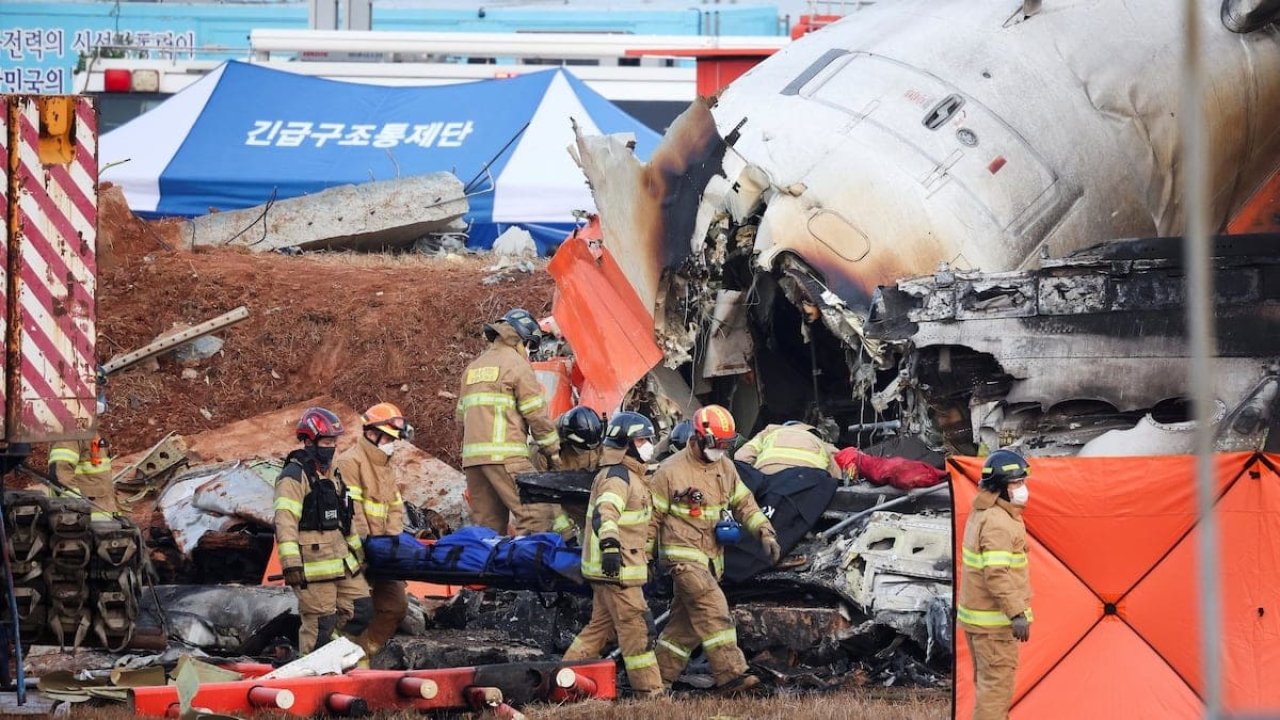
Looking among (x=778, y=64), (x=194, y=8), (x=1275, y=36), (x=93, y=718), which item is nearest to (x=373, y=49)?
(x=194, y=8)

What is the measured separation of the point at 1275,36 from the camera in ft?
40.7

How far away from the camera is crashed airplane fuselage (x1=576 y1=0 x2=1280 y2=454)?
34.4ft

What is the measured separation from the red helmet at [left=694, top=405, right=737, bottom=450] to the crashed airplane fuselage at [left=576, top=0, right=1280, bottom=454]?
6.72 feet

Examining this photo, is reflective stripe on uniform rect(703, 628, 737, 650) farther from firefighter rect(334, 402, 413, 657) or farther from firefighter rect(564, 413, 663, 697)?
firefighter rect(334, 402, 413, 657)

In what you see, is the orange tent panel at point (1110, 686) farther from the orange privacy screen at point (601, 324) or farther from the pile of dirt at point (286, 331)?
the pile of dirt at point (286, 331)

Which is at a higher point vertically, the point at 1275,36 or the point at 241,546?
the point at 1275,36

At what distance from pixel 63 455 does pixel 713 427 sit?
4.89m

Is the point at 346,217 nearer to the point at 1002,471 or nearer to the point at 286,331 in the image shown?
the point at 286,331

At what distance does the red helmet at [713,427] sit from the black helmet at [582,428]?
6.05 ft

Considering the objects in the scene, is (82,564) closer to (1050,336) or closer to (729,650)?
(729,650)

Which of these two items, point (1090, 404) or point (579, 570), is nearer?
point (579, 570)

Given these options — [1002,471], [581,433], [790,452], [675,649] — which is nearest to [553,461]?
[581,433]

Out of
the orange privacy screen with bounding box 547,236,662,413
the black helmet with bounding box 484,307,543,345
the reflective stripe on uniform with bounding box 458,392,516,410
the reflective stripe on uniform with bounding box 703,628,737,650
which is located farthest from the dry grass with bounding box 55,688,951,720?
the orange privacy screen with bounding box 547,236,662,413

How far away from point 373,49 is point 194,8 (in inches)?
330
